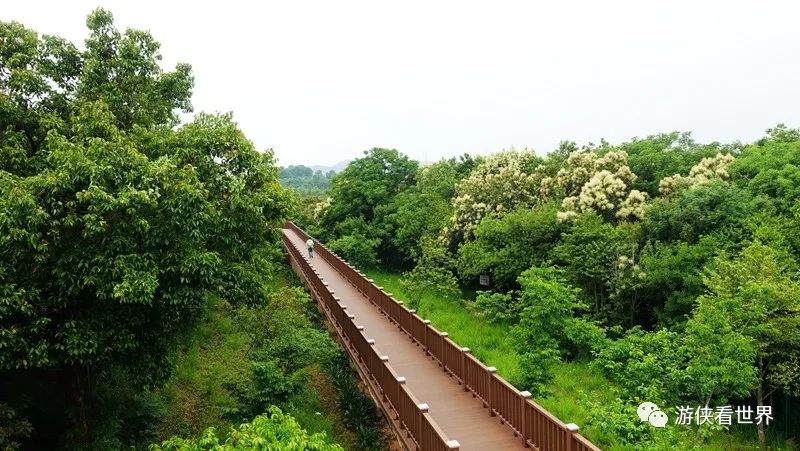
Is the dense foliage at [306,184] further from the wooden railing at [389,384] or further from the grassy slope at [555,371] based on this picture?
the wooden railing at [389,384]

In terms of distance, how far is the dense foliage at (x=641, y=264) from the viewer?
12.6 m

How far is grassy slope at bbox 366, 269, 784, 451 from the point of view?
13.7m

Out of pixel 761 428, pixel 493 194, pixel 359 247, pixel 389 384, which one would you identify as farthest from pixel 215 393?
pixel 359 247

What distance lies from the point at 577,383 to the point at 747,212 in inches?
310

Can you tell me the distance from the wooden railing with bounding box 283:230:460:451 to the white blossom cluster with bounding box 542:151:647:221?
10353 millimetres

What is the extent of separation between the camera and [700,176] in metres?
21.9

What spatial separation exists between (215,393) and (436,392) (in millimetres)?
7748

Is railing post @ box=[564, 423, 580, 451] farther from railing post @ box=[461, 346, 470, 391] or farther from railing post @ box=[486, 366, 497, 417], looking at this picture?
railing post @ box=[461, 346, 470, 391]

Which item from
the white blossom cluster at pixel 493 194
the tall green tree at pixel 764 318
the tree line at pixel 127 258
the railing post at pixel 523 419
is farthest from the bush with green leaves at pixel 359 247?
the railing post at pixel 523 419

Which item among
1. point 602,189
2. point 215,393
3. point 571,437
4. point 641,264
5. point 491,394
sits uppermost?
point 602,189

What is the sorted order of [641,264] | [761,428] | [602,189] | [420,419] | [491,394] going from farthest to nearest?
[602,189]
[641,264]
[761,428]
[491,394]
[420,419]

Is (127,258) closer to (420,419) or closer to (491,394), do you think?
(420,419)

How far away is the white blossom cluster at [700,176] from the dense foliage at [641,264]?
0.19ft

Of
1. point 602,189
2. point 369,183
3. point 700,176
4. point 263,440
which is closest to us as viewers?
point 263,440
